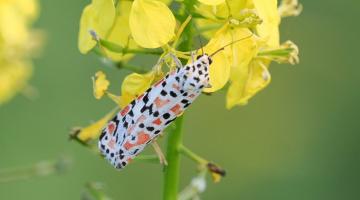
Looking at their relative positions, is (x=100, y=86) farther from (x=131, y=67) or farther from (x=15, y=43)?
(x=15, y=43)

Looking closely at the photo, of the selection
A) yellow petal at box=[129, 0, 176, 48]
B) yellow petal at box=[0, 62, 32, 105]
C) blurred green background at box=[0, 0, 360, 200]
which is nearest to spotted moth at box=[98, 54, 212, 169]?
yellow petal at box=[129, 0, 176, 48]

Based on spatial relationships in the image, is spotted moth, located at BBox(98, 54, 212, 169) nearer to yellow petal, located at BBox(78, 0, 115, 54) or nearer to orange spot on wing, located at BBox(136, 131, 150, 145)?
orange spot on wing, located at BBox(136, 131, 150, 145)

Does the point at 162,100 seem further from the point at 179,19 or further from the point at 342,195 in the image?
the point at 342,195

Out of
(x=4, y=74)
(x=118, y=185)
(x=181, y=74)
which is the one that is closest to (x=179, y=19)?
(x=181, y=74)

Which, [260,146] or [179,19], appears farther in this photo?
[260,146]


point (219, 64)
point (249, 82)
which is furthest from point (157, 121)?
point (249, 82)

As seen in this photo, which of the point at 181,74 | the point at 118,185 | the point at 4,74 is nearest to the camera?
the point at 181,74
